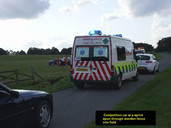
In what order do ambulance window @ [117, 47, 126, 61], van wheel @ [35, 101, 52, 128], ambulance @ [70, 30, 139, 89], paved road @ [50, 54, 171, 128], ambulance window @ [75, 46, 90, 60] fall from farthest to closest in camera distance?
ambulance window @ [117, 47, 126, 61], ambulance window @ [75, 46, 90, 60], ambulance @ [70, 30, 139, 89], paved road @ [50, 54, 171, 128], van wheel @ [35, 101, 52, 128]

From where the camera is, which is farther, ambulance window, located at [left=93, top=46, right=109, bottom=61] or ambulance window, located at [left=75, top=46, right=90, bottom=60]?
ambulance window, located at [left=75, top=46, right=90, bottom=60]

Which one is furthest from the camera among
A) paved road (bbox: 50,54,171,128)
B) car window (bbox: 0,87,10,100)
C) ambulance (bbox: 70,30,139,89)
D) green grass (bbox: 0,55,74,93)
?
green grass (bbox: 0,55,74,93)

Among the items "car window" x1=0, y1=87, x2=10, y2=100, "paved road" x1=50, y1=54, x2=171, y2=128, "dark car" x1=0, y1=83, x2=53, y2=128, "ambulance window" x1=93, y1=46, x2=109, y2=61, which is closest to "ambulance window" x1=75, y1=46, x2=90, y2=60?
"ambulance window" x1=93, y1=46, x2=109, y2=61

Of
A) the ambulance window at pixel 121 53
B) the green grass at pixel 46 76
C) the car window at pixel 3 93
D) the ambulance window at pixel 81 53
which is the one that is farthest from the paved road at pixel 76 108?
the ambulance window at pixel 121 53

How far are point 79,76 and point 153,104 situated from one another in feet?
15.5

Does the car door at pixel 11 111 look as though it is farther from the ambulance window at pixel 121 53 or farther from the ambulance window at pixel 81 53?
the ambulance window at pixel 121 53

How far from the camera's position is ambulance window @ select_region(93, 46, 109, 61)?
11328 millimetres

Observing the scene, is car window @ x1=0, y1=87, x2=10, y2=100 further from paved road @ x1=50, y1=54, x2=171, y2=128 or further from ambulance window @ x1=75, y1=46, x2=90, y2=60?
ambulance window @ x1=75, y1=46, x2=90, y2=60

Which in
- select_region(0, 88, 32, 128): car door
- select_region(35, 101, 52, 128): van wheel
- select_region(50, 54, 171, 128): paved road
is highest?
select_region(0, 88, 32, 128): car door

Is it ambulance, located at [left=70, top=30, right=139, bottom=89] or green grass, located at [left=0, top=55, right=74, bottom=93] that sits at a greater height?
ambulance, located at [left=70, top=30, right=139, bottom=89]

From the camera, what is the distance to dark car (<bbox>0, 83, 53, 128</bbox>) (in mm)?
4383

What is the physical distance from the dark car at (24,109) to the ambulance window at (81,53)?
595cm

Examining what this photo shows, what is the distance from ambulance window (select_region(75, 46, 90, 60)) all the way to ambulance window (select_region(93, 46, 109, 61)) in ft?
1.22

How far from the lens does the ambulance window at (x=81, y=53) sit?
38.3ft
